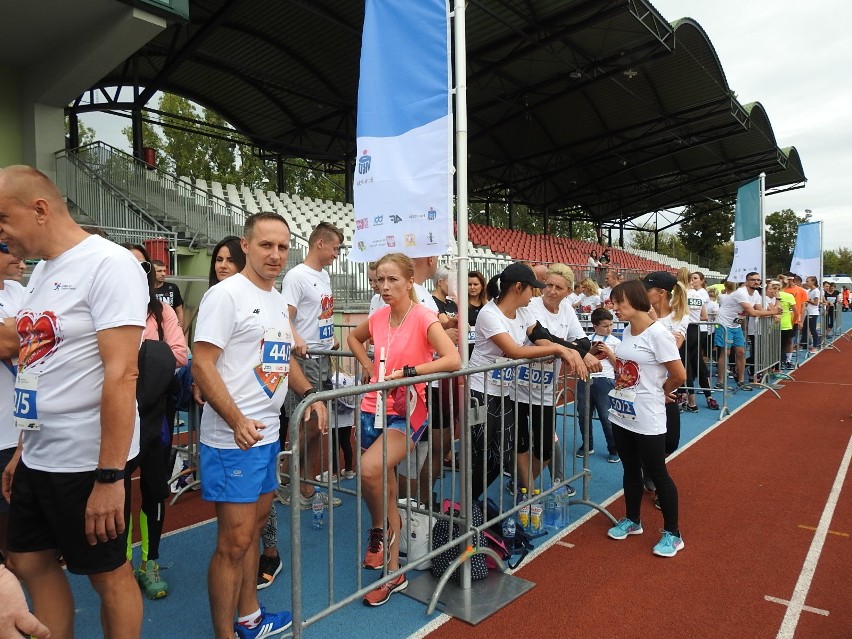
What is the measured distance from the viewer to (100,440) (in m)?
2.00

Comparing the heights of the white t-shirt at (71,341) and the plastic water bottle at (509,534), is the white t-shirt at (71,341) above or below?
above

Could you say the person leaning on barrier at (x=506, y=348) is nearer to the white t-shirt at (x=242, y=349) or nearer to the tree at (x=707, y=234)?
the white t-shirt at (x=242, y=349)

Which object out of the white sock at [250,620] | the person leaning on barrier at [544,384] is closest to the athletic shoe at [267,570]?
the white sock at [250,620]

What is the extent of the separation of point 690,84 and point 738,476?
19.6 metres

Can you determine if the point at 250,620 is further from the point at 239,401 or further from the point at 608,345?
the point at 608,345

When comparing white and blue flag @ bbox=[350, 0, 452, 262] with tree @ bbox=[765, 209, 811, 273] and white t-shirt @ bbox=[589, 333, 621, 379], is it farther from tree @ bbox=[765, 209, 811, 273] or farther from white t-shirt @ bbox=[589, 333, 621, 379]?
tree @ bbox=[765, 209, 811, 273]

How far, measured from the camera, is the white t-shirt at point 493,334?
12.9 ft

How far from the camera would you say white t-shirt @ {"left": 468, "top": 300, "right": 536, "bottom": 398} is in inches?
155

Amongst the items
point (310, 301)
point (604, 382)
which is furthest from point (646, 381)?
point (310, 301)

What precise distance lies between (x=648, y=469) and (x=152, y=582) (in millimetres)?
3244

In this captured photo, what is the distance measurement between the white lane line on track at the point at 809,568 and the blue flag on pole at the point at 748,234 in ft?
17.2

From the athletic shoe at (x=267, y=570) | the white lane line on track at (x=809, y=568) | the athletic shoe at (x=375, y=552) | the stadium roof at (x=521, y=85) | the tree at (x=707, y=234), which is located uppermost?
the stadium roof at (x=521, y=85)

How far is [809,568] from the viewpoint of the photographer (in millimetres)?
3625

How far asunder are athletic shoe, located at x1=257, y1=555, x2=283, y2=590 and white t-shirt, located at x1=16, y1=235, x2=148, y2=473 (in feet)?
5.66
